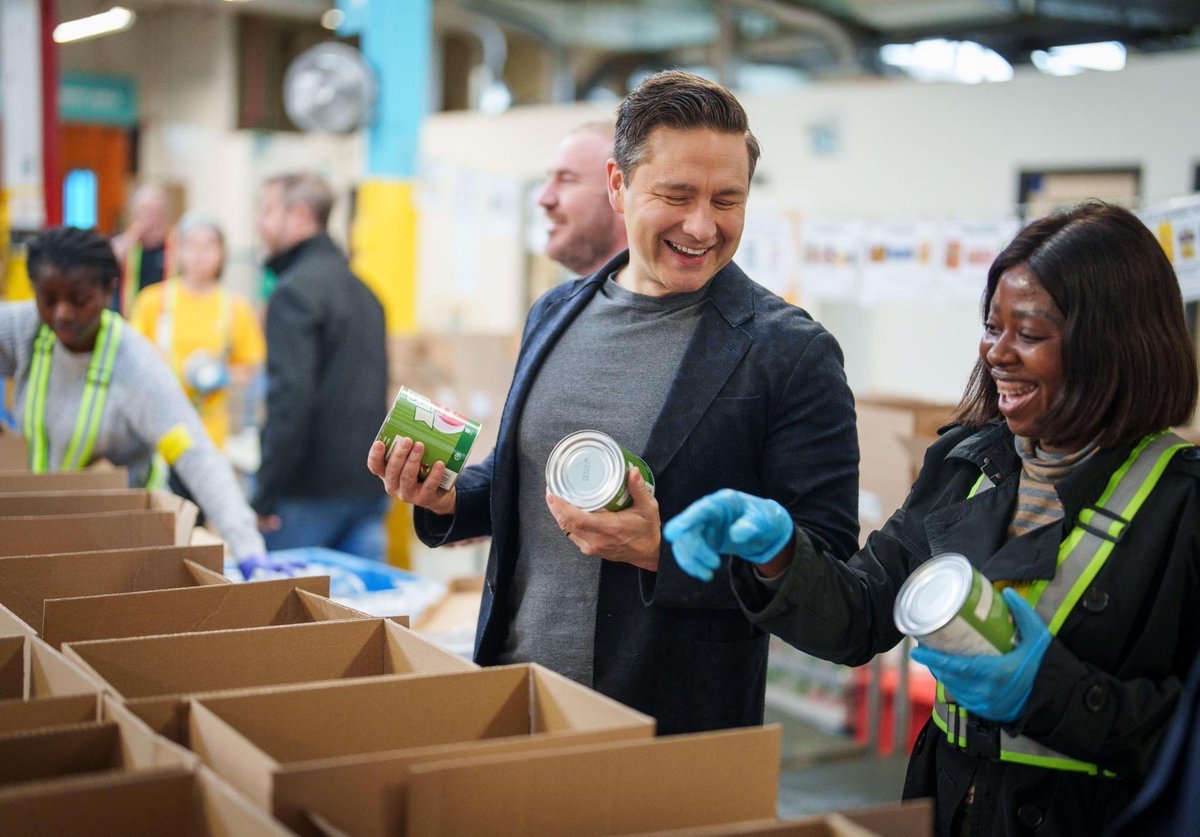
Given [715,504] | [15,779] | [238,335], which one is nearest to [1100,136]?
[238,335]

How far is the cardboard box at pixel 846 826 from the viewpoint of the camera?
103cm

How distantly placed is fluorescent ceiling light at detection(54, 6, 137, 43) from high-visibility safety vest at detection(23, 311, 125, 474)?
38.3 feet

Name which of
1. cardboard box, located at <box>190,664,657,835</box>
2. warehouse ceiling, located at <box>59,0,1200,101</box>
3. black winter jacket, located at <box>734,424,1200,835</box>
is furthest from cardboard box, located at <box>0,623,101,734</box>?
warehouse ceiling, located at <box>59,0,1200,101</box>

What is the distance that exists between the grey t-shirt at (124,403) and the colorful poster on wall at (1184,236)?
2.60 metres

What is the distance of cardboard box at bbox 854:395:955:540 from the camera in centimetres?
415

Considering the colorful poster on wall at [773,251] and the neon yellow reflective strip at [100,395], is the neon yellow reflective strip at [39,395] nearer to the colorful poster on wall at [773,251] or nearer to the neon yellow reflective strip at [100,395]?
the neon yellow reflective strip at [100,395]

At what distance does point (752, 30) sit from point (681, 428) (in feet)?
29.8

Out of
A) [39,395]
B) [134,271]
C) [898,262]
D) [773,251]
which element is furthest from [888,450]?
[134,271]

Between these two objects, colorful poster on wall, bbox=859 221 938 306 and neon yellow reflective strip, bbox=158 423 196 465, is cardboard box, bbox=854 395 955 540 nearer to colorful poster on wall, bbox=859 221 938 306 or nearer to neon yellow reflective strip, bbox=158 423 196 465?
colorful poster on wall, bbox=859 221 938 306

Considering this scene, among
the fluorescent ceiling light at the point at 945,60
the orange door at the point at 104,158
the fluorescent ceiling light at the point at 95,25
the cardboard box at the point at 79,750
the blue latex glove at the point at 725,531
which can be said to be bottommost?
the cardboard box at the point at 79,750

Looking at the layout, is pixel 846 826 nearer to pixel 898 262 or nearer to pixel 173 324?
pixel 898 262

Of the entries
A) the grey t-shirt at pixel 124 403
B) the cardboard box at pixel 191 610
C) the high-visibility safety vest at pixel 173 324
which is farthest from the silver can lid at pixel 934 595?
the high-visibility safety vest at pixel 173 324

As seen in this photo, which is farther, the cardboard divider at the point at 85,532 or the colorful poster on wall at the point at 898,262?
the colorful poster on wall at the point at 898,262

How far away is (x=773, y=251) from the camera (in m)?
5.45
